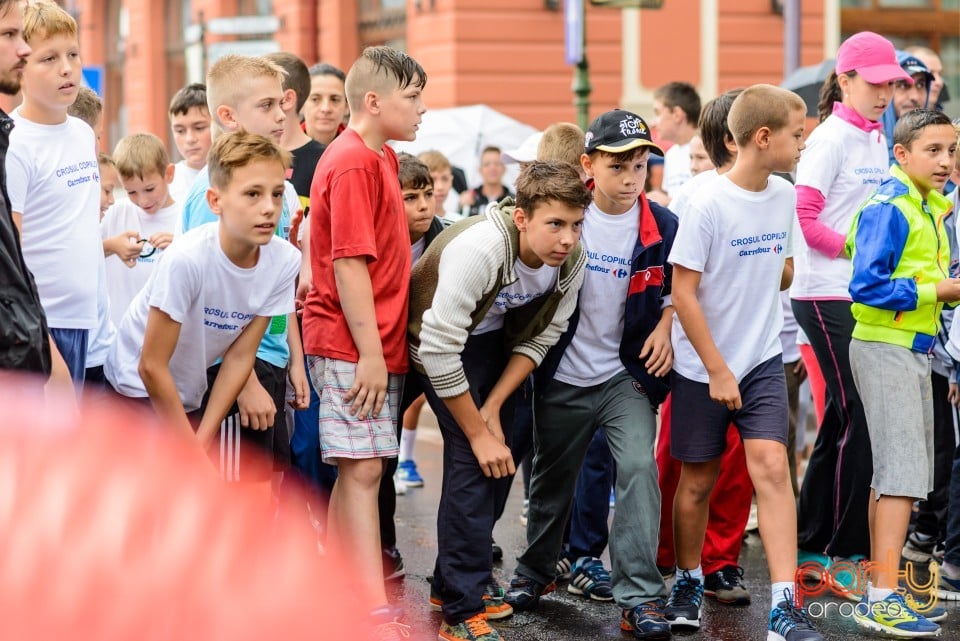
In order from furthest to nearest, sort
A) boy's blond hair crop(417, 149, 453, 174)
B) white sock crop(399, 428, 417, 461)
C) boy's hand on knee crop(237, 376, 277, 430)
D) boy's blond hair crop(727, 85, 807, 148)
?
1. boy's blond hair crop(417, 149, 453, 174)
2. white sock crop(399, 428, 417, 461)
3. boy's blond hair crop(727, 85, 807, 148)
4. boy's hand on knee crop(237, 376, 277, 430)

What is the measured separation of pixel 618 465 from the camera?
16.7 ft

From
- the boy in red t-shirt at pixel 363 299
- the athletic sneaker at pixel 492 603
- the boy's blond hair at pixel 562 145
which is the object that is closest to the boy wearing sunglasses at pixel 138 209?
the boy in red t-shirt at pixel 363 299

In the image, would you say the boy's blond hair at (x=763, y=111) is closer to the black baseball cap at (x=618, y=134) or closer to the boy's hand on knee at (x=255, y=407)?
the black baseball cap at (x=618, y=134)

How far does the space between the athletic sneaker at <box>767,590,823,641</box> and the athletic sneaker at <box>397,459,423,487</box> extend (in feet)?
10.9

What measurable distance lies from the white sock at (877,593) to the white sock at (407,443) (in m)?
3.19

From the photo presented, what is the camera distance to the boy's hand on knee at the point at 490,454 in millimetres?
4898

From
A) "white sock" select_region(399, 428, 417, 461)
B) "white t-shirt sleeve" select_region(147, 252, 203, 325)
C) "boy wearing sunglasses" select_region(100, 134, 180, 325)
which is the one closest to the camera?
"white t-shirt sleeve" select_region(147, 252, 203, 325)

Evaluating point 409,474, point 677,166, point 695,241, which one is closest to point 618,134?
point 695,241

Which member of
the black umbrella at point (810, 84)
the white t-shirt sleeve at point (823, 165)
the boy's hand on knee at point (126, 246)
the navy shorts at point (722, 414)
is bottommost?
the navy shorts at point (722, 414)

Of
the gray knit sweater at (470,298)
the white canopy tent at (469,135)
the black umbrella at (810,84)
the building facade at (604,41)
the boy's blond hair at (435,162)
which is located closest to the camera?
the gray knit sweater at (470,298)

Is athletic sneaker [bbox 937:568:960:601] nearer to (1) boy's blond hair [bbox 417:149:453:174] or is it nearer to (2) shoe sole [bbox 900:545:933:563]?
(2) shoe sole [bbox 900:545:933:563]

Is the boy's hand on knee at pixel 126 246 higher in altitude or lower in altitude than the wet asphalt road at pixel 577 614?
higher

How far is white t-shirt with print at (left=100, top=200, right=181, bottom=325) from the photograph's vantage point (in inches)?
249

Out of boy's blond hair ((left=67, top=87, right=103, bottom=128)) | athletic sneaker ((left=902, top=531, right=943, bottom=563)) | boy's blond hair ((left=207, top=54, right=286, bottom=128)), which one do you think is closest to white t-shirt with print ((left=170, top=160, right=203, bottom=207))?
boy's blond hair ((left=67, top=87, right=103, bottom=128))
